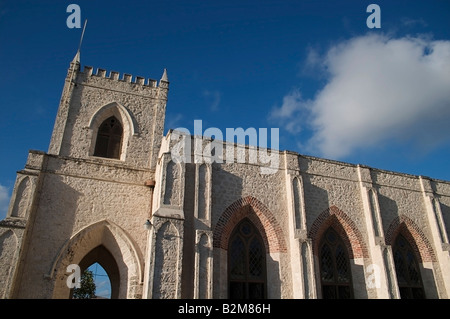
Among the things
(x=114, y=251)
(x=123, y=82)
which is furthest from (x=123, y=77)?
(x=114, y=251)

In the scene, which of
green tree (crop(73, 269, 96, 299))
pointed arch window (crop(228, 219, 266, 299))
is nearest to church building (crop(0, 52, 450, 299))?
pointed arch window (crop(228, 219, 266, 299))

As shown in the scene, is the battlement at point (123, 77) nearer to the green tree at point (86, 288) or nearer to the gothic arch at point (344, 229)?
the gothic arch at point (344, 229)

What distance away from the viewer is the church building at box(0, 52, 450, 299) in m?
11.5

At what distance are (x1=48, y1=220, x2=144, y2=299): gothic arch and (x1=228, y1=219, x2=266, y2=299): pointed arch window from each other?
3.16m

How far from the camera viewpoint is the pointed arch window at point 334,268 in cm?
1373

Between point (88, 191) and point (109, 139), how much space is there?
10.7ft

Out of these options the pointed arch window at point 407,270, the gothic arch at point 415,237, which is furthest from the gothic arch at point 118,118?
the pointed arch window at point 407,270

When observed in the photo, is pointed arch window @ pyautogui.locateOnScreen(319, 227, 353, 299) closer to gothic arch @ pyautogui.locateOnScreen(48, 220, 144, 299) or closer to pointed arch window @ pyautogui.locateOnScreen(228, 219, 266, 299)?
pointed arch window @ pyautogui.locateOnScreen(228, 219, 266, 299)

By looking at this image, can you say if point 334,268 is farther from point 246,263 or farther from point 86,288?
point 86,288

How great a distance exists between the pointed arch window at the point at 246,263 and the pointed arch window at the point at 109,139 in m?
6.45

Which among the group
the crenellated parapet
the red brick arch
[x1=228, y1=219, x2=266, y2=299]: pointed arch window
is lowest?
[x1=228, y1=219, x2=266, y2=299]: pointed arch window

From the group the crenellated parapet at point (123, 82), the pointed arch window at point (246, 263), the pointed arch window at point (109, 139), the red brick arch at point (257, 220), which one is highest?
the crenellated parapet at point (123, 82)
